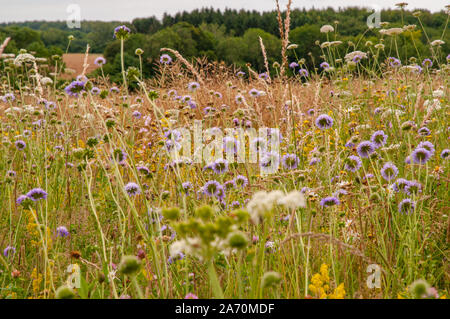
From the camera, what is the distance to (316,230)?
2.01 meters

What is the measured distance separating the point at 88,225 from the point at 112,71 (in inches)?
785

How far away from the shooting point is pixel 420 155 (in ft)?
6.55

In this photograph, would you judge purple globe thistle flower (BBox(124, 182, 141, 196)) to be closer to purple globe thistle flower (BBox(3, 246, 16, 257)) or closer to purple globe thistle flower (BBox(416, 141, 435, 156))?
purple globe thistle flower (BBox(3, 246, 16, 257))

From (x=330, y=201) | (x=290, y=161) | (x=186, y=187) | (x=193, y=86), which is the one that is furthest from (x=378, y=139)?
(x=193, y=86)

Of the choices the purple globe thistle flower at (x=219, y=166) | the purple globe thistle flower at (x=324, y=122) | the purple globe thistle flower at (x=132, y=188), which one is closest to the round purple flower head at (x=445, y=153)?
the purple globe thistle flower at (x=324, y=122)

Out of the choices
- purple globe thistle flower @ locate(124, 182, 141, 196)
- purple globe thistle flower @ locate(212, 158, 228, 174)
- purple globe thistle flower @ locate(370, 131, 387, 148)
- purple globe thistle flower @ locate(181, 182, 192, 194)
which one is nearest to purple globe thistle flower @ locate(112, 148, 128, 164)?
purple globe thistle flower @ locate(124, 182, 141, 196)

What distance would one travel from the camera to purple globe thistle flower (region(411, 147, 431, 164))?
196 cm

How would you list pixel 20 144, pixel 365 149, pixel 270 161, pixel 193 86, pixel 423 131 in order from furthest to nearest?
pixel 193 86 → pixel 20 144 → pixel 423 131 → pixel 270 161 → pixel 365 149

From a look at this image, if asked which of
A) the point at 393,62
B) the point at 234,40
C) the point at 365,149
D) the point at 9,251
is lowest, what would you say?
the point at 9,251

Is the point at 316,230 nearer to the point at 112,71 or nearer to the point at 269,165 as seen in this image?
the point at 269,165

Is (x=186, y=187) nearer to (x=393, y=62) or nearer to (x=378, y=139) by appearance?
(x=378, y=139)
